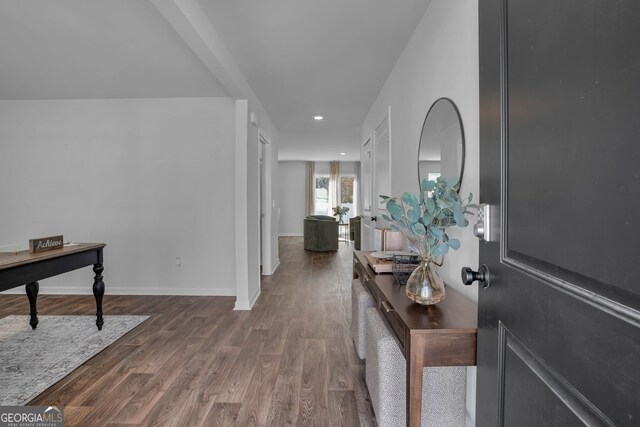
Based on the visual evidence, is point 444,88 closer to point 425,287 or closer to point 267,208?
point 425,287

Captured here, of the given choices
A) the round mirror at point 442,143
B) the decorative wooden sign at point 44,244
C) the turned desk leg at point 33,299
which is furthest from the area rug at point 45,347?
the round mirror at point 442,143

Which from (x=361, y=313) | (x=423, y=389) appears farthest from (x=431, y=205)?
(x=361, y=313)

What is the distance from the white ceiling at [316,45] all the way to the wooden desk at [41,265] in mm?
2018

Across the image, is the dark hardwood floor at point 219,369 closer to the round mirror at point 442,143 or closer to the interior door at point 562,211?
the interior door at point 562,211

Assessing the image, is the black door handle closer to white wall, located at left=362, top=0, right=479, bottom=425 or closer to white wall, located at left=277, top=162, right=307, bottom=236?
white wall, located at left=362, top=0, right=479, bottom=425

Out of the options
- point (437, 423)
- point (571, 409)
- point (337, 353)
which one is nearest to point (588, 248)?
point (571, 409)

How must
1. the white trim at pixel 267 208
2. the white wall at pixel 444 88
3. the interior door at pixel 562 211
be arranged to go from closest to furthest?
the interior door at pixel 562 211 → the white wall at pixel 444 88 → the white trim at pixel 267 208

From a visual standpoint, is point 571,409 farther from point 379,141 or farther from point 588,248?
point 379,141

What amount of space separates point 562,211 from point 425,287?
84cm

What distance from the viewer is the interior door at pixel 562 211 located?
47cm

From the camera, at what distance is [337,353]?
2.46 metres

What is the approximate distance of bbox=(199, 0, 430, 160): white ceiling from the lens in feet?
6.93

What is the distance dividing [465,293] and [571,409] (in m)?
1.03

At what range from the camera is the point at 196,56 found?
279 centimetres
